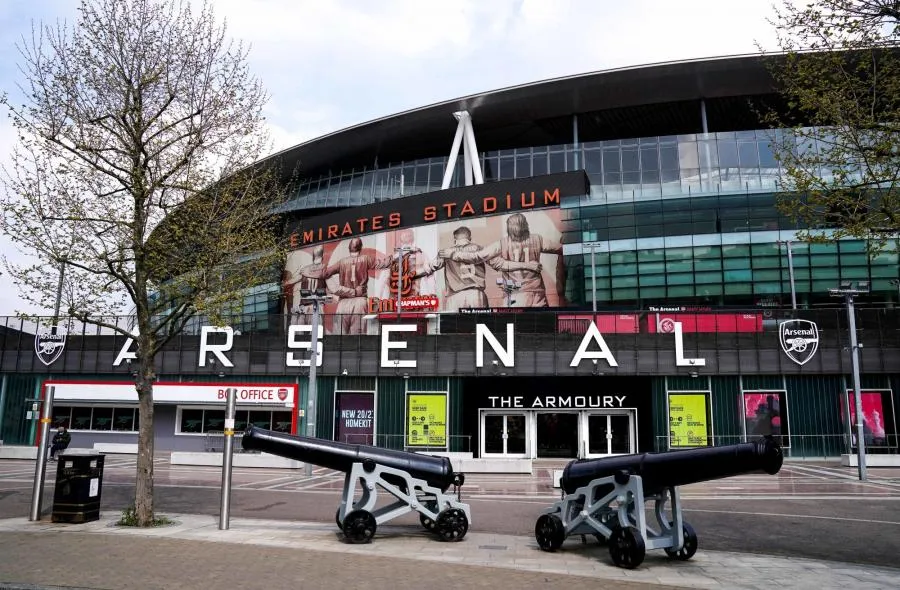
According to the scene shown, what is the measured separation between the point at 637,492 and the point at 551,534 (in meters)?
1.69

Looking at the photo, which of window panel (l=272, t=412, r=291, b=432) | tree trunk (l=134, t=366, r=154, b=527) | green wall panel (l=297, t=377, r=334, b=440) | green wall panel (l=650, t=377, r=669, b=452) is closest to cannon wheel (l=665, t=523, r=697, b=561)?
tree trunk (l=134, t=366, r=154, b=527)

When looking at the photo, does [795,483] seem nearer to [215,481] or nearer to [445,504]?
[445,504]

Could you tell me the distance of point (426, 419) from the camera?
33.7 m

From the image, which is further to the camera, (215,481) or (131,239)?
(215,481)

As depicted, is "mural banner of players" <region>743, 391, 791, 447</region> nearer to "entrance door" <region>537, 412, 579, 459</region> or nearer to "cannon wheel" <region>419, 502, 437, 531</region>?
"entrance door" <region>537, 412, 579, 459</region>

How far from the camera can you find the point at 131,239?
1357 centimetres

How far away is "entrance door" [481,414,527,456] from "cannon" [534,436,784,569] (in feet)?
75.1

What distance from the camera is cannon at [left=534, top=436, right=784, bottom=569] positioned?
369 inches

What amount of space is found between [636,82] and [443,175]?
1685 cm

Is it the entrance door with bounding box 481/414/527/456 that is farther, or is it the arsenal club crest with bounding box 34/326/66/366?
the arsenal club crest with bounding box 34/326/66/366

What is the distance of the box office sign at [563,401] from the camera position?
3359cm

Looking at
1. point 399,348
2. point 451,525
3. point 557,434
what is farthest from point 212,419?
point 451,525

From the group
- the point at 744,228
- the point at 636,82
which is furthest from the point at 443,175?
the point at 744,228

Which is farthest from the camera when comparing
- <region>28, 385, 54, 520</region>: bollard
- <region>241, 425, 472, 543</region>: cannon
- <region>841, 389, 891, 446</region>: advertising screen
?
<region>841, 389, 891, 446</region>: advertising screen
